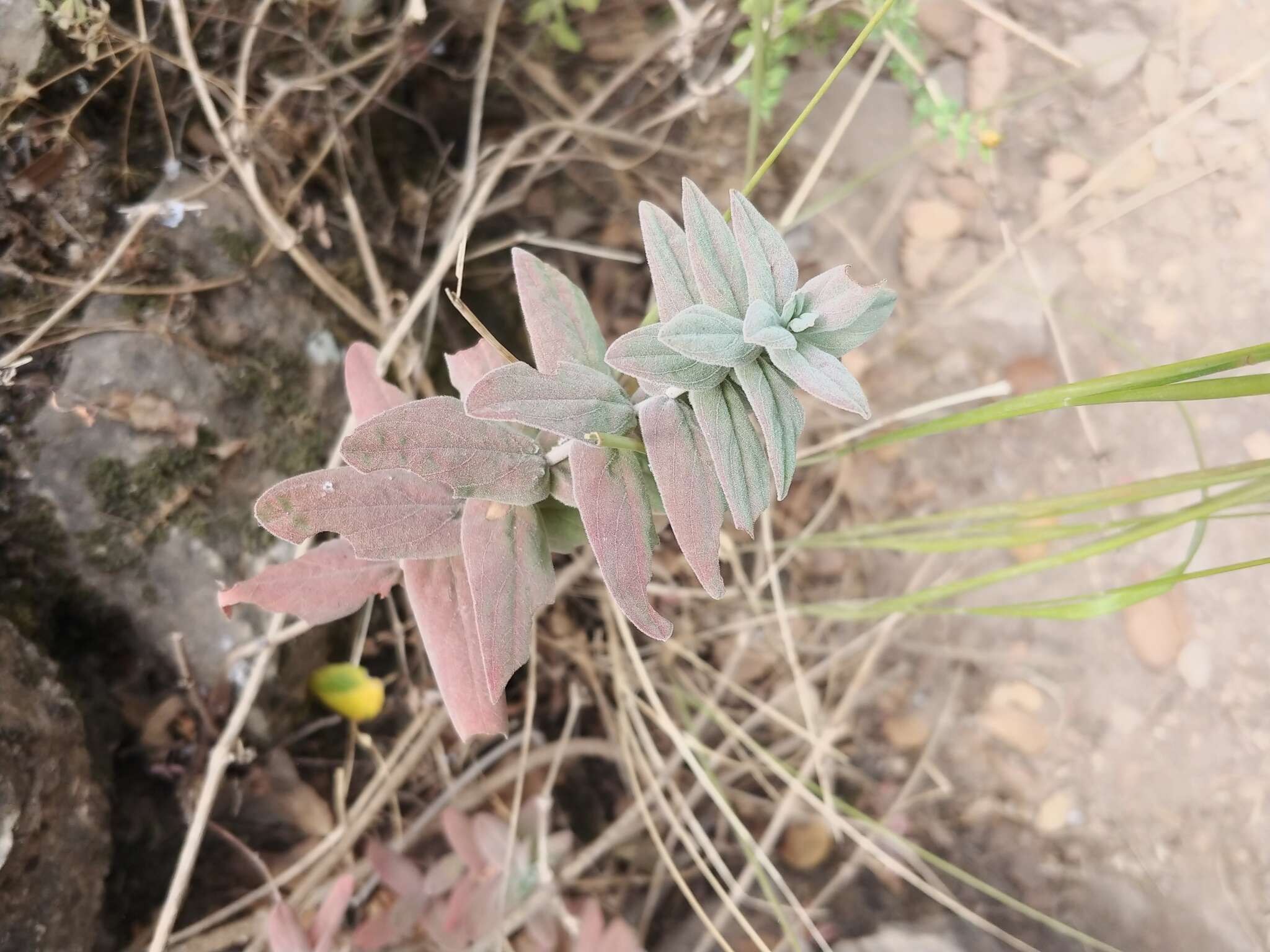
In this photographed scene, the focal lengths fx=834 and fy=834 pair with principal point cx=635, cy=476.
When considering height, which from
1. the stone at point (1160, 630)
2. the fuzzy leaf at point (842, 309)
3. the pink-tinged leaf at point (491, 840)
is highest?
the fuzzy leaf at point (842, 309)

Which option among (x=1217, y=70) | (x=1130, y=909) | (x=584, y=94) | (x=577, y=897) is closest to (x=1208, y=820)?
(x=1130, y=909)

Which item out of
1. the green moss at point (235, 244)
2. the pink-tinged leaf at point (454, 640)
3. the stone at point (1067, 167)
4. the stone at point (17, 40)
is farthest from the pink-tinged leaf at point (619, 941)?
the stone at point (1067, 167)

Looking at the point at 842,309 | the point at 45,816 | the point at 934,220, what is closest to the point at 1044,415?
the point at 934,220

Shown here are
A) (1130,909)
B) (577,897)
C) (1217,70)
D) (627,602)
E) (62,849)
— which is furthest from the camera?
(1217,70)

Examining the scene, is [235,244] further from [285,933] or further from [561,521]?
[285,933]

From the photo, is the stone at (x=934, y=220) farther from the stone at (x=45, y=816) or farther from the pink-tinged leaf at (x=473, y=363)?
the stone at (x=45, y=816)

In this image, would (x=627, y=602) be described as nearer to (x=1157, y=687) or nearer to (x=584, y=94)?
(x=584, y=94)
